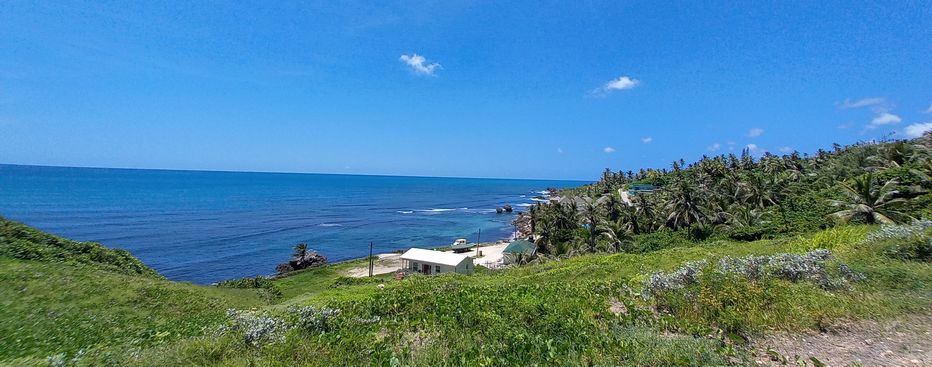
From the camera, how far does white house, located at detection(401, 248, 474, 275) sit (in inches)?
1464

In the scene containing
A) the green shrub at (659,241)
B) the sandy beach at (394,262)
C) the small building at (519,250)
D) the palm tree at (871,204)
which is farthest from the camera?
the sandy beach at (394,262)

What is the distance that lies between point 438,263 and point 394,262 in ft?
45.5

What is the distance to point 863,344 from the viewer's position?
6.30 metres

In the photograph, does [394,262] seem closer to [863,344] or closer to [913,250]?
[913,250]

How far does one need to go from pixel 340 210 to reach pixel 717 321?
344 feet

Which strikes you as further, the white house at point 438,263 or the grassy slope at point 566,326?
the white house at point 438,263

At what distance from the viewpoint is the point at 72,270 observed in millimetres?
15969

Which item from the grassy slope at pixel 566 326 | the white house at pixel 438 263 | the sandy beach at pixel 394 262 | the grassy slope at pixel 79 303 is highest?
the grassy slope at pixel 566 326

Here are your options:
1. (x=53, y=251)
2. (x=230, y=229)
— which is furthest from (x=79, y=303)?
(x=230, y=229)

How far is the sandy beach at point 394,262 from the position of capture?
45562 mm

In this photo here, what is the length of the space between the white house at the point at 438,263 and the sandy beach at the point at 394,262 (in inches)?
221

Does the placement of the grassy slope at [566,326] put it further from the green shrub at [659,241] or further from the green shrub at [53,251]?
the green shrub at [659,241]

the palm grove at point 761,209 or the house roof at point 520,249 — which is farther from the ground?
the palm grove at point 761,209

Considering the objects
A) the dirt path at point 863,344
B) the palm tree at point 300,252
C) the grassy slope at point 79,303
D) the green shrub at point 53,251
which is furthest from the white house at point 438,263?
the dirt path at point 863,344
